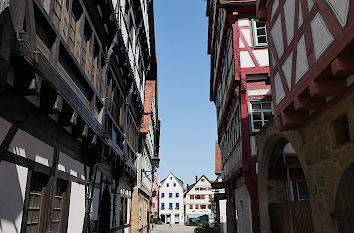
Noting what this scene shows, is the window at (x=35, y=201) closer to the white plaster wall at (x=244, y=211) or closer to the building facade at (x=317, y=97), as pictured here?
the building facade at (x=317, y=97)

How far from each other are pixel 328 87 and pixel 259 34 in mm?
7530

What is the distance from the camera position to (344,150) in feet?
15.0

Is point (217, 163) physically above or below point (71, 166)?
above

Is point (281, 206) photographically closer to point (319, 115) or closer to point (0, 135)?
point (319, 115)

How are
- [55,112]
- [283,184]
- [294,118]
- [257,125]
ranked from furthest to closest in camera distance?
[257,125] → [283,184] → [294,118] → [55,112]

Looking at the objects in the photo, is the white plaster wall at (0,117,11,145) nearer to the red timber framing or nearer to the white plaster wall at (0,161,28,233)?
the white plaster wall at (0,161,28,233)

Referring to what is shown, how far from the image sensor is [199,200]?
6725 centimetres

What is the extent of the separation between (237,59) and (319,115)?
6.13 metres

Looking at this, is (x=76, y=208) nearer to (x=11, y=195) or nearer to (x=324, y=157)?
(x=11, y=195)

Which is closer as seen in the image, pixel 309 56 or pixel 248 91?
pixel 309 56

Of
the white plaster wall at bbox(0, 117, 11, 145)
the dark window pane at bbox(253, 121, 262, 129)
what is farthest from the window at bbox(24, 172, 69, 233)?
the dark window pane at bbox(253, 121, 262, 129)

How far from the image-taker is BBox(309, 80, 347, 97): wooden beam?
446 centimetres

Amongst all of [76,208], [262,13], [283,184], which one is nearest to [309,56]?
[262,13]

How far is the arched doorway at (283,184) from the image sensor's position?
26.1 ft
